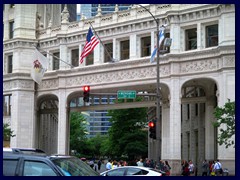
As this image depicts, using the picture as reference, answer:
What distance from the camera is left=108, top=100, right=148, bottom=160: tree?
63.3m

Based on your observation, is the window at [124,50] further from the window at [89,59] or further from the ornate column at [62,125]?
the ornate column at [62,125]

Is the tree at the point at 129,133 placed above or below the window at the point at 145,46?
below

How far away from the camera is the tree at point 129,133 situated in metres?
63.3

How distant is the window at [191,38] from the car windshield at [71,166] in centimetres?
2929

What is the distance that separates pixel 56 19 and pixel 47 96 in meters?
13.1

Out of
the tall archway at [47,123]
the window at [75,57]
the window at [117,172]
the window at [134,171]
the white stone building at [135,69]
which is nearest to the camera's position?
the window at [134,171]

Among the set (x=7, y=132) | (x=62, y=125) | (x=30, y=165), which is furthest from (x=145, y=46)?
(x=30, y=165)

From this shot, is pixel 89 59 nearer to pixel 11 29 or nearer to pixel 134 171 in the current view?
pixel 11 29

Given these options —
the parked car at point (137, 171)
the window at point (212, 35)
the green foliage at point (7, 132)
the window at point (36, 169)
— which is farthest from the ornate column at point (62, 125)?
the window at point (36, 169)

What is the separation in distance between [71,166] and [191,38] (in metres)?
30.6

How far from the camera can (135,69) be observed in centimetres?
4341

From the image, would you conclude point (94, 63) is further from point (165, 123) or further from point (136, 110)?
point (136, 110)

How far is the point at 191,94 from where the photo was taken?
166 ft
